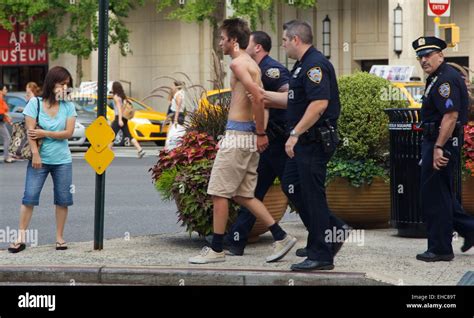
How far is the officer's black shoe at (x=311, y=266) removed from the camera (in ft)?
29.3

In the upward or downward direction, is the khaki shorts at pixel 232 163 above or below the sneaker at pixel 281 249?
above

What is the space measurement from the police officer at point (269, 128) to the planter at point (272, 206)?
56 centimetres

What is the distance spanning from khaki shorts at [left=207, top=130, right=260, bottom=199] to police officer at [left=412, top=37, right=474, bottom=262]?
1478 millimetres

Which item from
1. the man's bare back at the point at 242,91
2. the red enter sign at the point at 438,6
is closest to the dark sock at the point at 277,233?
the man's bare back at the point at 242,91

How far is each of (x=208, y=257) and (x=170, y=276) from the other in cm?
59

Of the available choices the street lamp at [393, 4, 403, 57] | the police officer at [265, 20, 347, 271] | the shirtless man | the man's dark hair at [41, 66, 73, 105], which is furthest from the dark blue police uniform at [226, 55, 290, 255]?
the street lamp at [393, 4, 403, 57]

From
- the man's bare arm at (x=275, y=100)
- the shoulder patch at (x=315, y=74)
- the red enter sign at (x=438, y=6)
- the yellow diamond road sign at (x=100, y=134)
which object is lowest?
the yellow diamond road sign at (x=100, y=134)

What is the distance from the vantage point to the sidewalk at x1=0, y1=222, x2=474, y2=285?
8797mm

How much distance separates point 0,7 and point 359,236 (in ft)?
100

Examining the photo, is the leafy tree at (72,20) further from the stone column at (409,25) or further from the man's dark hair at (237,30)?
the man's dark hair at (237,30)

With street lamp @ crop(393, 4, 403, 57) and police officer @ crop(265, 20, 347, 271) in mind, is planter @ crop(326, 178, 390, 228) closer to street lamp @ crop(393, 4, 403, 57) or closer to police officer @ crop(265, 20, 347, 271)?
police officer @ crop(265, 20, 347, 271)
